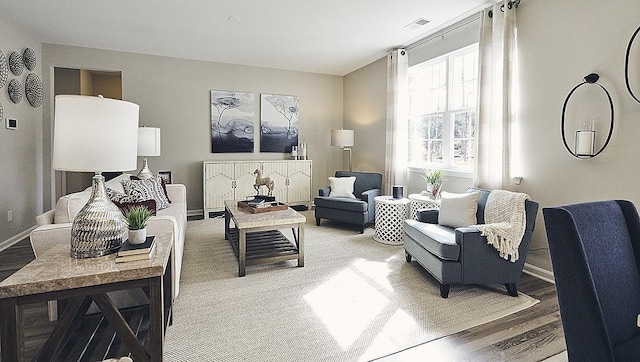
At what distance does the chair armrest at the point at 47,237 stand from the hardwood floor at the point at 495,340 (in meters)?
0.56

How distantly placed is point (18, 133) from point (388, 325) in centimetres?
498

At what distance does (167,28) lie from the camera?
4211 mm

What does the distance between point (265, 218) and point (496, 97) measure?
106 inches

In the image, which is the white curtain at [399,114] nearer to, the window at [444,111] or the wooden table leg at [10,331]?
the window at [444,111]

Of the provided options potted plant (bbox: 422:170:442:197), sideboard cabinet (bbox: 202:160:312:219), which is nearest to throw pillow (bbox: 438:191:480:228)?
potted plant (bbox: 422:170:442:197)

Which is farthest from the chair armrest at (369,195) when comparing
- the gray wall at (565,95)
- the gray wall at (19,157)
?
the gray wall at (19,157)

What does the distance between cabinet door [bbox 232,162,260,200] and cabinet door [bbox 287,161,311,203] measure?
0.69 metres

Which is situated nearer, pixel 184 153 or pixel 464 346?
pixel 464 346

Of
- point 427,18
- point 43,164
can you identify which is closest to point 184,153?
point 43,164

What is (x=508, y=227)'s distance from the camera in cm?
261

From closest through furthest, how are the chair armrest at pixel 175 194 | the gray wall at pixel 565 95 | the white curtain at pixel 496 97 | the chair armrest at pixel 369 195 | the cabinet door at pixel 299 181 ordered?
the gray wall at pixel 565 95 → the white curtain at pixel 496 97 → the chair armrest at pixel 175 194 → the chair armrest at pixel 369 195 → the cabinet door at pixel 299 181

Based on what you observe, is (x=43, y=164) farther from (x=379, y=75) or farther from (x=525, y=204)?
(x=525, y=204)

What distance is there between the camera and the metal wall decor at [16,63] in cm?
394

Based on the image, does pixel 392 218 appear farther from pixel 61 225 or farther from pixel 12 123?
pixel 12 123
